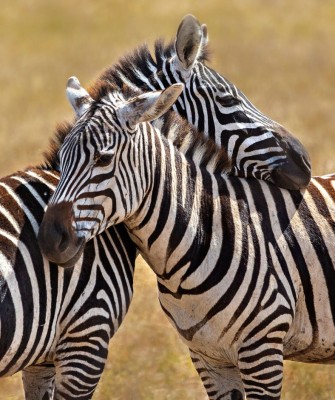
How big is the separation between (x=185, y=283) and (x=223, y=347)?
538 mm

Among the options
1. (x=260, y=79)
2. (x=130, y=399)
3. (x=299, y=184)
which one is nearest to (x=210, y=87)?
(x=299, y=184)

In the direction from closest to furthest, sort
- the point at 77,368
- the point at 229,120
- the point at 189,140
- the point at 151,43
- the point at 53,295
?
1. the point at 53,295
2. the point at 77,368
3. the point at 189,140
4. the point at 229,120
5. the point at 151,43

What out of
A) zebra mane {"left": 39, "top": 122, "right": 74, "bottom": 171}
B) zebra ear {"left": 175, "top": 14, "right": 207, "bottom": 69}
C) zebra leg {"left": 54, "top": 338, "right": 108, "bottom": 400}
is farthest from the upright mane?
zebra leg {"left": 54, "top": 338, "right": 108, "bottom": 400}

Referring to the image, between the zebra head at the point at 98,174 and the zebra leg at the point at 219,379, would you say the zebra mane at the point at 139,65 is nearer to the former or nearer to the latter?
the zebra head at the point at 98,174

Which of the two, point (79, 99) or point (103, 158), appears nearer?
point (103, 158)

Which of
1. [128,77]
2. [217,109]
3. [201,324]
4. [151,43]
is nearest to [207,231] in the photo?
[201,324]

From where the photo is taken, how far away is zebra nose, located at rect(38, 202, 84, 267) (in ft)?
18.3

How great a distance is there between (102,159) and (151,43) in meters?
16.4

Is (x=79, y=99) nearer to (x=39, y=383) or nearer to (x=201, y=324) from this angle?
(x=201, y=324)

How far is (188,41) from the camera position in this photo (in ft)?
23.5

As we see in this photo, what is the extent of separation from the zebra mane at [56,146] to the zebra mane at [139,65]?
0.51m

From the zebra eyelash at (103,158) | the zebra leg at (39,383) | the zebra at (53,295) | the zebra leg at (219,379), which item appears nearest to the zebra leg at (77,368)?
the zebra at (53,295)

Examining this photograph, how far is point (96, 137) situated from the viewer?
577cm

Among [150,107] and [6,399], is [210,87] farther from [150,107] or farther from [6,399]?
[6,399]
